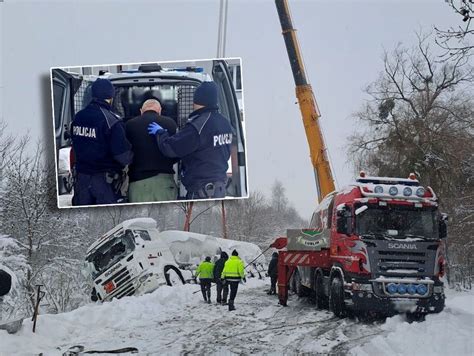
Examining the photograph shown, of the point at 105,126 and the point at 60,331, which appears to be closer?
the point at 60,331

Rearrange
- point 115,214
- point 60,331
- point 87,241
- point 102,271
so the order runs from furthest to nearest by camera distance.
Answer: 1. point 87,241
2. point 102,271
3. point 115,214
4. point 60,331

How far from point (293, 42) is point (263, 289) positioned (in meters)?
7.45

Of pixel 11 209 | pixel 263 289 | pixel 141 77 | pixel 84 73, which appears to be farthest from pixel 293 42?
pixel 11 209

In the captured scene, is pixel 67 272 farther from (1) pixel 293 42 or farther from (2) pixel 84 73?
(1) pixel 293 42

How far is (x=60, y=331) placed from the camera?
9.12m

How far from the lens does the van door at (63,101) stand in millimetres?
11160

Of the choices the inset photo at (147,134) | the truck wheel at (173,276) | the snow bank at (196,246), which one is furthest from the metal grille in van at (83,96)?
the snow bank at (196,246)

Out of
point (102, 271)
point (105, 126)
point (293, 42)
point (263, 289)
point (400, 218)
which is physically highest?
point (293, 42)

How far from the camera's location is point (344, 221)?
10172 mm

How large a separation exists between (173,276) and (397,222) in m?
6.93

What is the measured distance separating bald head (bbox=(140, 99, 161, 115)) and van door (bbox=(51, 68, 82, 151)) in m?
1.49

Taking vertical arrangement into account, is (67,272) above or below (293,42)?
below

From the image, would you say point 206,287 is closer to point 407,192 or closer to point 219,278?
point 219,278

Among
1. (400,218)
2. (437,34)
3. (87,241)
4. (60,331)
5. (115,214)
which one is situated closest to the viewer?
(437,34)
